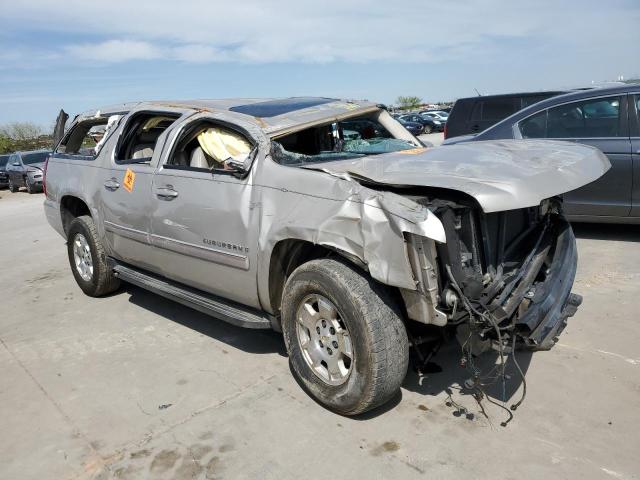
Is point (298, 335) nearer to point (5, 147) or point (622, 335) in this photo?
point (622, 335)

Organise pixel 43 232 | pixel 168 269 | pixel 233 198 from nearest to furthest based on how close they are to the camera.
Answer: pixel 233 198 < pixel 168 269 < pixel 43 232

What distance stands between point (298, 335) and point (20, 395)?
2.00 meters

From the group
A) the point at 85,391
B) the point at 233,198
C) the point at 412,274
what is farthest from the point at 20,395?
the point at 412,274

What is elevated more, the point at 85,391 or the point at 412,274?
the point at 412,274

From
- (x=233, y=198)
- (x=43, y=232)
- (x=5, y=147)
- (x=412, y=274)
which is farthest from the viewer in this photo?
(x=5, y=147)

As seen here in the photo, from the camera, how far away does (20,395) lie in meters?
3.81

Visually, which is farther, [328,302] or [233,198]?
[233,198]

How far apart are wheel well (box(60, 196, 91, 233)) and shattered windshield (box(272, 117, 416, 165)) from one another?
269 centimetres

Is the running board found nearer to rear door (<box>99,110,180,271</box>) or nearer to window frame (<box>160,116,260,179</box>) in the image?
rear door (<box>99,110,180,271</box>)

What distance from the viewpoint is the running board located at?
3715mm

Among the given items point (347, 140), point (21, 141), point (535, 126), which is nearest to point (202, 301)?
point (347, 140)

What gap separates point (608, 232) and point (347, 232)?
16.1 ft

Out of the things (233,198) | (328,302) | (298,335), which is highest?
(233,198)

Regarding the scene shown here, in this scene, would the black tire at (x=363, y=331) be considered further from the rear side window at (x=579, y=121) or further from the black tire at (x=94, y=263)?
the rear side window at (x=579, y=121)
